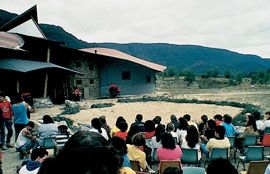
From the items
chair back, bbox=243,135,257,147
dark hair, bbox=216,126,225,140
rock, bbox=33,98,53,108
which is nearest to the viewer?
dark hair, bbox=216,126,225,140

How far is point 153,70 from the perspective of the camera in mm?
44875

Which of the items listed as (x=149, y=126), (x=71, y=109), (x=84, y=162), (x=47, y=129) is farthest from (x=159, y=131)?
(x=71, y=109)

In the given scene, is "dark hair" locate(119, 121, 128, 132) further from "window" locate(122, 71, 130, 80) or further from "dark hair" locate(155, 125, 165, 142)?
"window" locate(122, 71, 130, 80)

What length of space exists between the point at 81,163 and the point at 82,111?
24.1m

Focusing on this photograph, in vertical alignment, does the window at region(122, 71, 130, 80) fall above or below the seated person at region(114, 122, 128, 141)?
above

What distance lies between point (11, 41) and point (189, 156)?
21666 millimetres

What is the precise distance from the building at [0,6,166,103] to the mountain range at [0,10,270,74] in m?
92.8

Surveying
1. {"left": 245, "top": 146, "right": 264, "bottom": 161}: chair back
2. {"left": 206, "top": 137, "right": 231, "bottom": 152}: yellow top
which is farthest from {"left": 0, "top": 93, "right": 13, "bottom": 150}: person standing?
{"left": 245, "top": 146, "right": 264, "bottom": 161}: chair back

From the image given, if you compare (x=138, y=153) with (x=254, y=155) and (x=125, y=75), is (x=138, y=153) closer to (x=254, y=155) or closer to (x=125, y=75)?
(x=254, y=155)

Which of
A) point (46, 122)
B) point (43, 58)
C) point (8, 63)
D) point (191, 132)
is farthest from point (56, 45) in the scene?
point (191, 132)

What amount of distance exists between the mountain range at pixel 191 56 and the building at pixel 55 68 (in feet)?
304

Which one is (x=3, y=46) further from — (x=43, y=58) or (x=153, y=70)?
(x=153, y=70)

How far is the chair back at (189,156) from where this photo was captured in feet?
27.4

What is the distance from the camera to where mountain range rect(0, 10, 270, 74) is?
140375mm
